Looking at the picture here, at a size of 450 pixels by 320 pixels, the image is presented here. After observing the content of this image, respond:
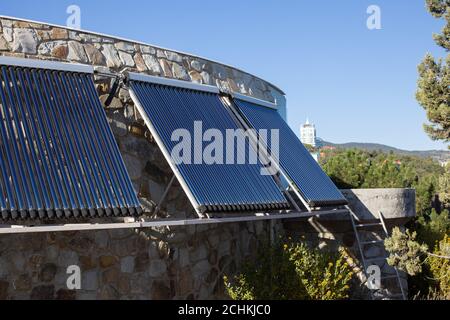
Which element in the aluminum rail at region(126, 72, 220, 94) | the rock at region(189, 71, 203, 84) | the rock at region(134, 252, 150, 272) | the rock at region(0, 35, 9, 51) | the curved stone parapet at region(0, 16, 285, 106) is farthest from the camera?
the rock at region(189, 71, 203, 84)

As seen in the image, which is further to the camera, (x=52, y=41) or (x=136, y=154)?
(x=136, y=154)

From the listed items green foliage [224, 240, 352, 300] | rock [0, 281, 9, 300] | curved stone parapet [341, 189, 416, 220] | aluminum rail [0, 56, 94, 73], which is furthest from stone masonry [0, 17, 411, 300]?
curved stone parapet [341, 189, 416, 220]

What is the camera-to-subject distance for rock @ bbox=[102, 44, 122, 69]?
333 inches

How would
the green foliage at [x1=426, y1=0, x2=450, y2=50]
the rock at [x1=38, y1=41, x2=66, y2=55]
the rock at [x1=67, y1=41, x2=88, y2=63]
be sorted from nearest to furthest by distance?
the rock at [x1=38, y1=41, x2=66, y2=55], the rock at [x1=67, y1=41, x2=88, y2=63], the green foliage at [x1=426, y1=0, x2=450, y2=50]

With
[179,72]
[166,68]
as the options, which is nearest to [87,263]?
[166,68]

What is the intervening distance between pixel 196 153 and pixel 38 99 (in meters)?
2.31

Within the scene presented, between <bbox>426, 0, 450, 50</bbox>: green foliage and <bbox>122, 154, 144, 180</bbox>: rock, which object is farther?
<bbox>426, 0, 450, 50</bbox>: green foliage

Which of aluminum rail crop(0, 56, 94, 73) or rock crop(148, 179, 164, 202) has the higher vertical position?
aluminum rail crop(0, 56, 94, 73)

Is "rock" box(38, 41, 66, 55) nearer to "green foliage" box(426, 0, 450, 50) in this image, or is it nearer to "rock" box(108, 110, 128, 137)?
"rock" box(108, 110, 128, 137)
